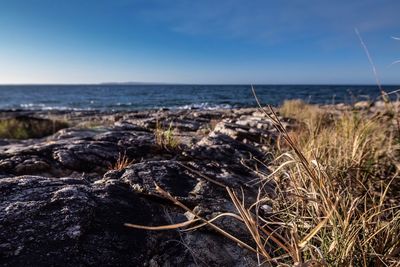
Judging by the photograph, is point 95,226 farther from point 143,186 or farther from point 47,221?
point 143,186

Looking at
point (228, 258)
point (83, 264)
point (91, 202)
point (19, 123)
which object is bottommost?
point (19, 123)

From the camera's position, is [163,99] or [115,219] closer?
[115,219]

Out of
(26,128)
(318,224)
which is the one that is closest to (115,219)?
(318,224)

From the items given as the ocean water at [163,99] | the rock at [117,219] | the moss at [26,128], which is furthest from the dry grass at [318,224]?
the moss at [26,128]

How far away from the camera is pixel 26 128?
8516 millimetres

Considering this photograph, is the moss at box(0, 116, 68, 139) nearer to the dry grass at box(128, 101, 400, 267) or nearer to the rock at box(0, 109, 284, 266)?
the rock at box(0, 109, 284, 266)

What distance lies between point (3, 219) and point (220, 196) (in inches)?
45.3

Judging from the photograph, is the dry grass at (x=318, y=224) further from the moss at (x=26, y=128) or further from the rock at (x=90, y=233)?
the moss at (x=26, y=128)

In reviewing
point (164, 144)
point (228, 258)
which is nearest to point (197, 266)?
point (228, 258)

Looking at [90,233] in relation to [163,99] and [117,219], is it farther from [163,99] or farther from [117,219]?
[163,99]

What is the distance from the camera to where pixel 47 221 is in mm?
1341

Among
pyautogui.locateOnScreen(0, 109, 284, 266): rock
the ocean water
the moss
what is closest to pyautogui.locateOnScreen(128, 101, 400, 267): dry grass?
pyautogui.locateOnScreen(0, 109, 284, 266): rock

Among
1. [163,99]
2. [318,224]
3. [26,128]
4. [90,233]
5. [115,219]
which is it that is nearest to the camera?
[318,224]

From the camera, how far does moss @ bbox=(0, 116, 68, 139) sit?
8033mm
